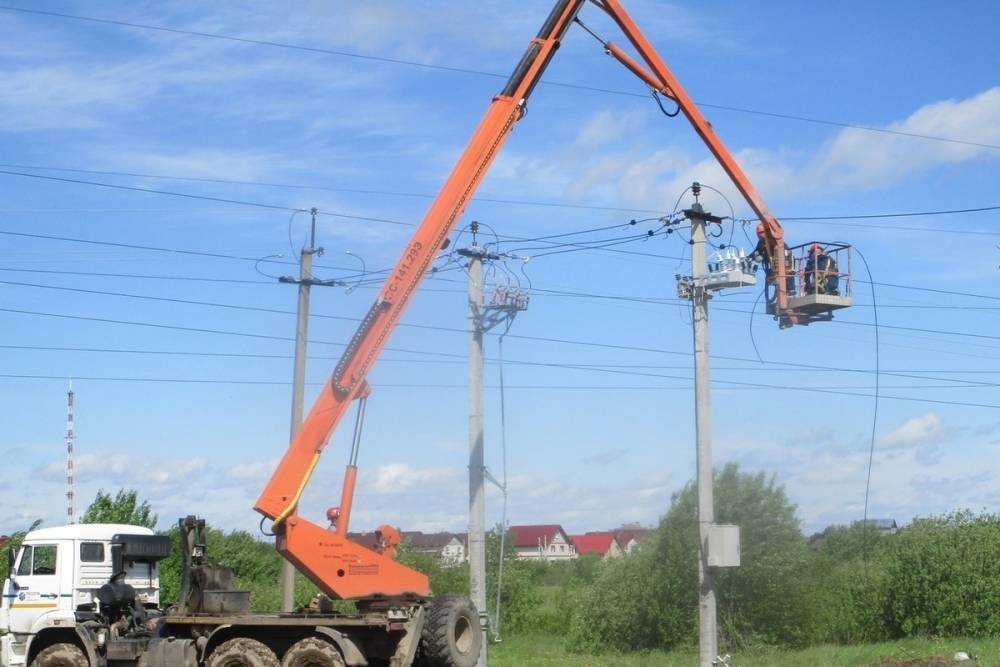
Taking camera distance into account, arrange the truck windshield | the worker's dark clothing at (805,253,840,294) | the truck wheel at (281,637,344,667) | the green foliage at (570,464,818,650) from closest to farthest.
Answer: the truck wheel at (281,637,344,667), the truck windshield, the worker's dark clothing at (805,253,840,294), the green foliage at (570,464,818,650)

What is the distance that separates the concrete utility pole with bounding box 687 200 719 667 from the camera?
77.1ft

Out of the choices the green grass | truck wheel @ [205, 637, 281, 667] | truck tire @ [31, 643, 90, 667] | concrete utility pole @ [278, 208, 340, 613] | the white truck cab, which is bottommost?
the green grass

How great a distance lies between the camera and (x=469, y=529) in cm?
2756

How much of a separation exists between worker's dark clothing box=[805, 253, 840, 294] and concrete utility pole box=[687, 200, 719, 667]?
273 centimetres

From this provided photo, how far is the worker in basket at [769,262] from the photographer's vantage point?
25984 millimetres

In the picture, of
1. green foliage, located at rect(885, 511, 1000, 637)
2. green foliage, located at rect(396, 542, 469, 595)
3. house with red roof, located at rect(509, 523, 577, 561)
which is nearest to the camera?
green foliage, located at rect(885, 511, 1000, 637)

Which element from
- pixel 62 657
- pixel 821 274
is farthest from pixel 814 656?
pixel 62 657

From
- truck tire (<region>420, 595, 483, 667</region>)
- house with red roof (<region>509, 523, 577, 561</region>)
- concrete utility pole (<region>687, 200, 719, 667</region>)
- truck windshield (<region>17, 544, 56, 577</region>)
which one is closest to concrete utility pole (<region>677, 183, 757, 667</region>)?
concrete utility pole (<region>687, 200, 719, 667</region>)

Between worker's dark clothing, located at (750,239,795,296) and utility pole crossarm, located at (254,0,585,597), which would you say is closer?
utility pole crossarm, located at (254,0,585,597)

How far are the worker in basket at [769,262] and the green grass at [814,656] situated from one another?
29.6 feet

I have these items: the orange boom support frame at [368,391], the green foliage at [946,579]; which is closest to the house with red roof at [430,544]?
the orange boom support frame at [368,391]

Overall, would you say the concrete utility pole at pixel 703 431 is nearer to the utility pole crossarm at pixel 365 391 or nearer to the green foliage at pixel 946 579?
the utility pole crossarm at pixel 365 391

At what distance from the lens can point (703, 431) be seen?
2403 centimetres

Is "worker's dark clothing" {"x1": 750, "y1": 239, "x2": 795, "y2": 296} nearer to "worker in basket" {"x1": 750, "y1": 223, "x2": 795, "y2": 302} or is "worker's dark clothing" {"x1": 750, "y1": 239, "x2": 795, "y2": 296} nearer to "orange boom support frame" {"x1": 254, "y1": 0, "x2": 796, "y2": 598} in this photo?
"worker in basket" {"x1": 750, "y1": 223, "x2": 795, "y2": 302}
